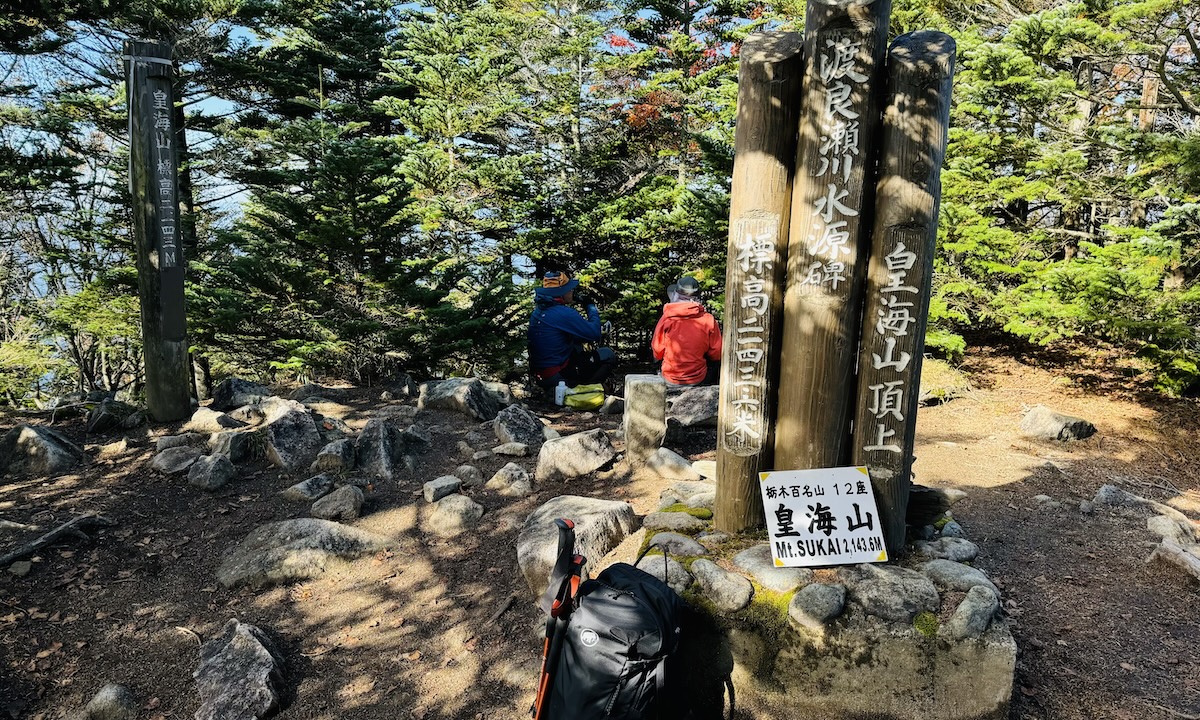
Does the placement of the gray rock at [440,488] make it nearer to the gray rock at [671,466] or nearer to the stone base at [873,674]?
the gray rock at [671,466]

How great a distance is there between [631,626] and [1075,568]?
3.55 m

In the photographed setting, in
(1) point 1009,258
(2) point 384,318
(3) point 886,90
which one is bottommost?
(2) point 384,318

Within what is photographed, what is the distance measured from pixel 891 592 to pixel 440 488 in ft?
12.1

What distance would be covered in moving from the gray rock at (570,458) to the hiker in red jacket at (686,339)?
2.00 metres

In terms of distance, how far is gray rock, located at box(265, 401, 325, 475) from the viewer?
6023 mm

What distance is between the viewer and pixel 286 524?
4.78 m

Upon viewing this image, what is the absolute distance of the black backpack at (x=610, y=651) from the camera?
8.89ft

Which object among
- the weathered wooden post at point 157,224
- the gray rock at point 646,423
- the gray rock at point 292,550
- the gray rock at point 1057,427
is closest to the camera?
the gray rock at point 292,550

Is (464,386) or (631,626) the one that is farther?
(464,386)

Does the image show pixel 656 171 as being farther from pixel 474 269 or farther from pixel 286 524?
pixel 286 524

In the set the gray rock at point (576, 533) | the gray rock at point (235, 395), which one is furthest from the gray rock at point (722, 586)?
the gray rock at point (235, 395)

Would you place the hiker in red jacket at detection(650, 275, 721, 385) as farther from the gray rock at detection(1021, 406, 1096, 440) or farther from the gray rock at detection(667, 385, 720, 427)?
the gray rock at detection(1021, 406, 1096, 440)

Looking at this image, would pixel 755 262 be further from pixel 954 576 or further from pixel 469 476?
pixel 469 476

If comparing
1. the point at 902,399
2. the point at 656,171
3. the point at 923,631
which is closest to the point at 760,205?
the point at 902,399
